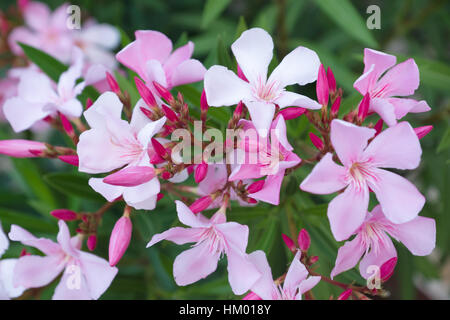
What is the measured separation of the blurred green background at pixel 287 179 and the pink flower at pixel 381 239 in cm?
14

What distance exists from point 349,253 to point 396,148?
186mm

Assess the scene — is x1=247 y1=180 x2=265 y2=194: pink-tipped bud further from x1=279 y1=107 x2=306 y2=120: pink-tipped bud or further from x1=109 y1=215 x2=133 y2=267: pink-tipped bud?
x1=109 y1=215 x2=133 y2=267: pink-tipped bud

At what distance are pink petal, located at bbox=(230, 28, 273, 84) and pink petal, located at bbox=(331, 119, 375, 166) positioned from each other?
19 centimetres

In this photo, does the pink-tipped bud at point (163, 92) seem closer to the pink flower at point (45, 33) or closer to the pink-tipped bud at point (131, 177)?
the pink-tipped bud at point (131, 177)

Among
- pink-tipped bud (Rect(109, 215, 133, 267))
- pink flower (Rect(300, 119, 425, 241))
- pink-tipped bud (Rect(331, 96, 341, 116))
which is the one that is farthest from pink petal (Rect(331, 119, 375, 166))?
pink-tipped bud (Rect(109, 215, 133, 267))

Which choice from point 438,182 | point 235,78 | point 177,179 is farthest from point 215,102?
point 438,182

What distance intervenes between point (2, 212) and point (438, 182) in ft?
4.20

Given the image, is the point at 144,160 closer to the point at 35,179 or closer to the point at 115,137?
the point at 115,137

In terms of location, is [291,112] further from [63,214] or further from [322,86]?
[63,214]

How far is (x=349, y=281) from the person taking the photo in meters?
0.93

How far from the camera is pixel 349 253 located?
0.75 metres

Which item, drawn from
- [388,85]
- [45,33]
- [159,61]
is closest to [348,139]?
[388,85]

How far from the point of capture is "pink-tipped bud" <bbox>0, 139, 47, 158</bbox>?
89 cm
